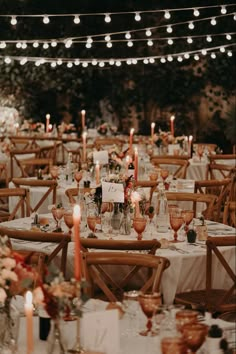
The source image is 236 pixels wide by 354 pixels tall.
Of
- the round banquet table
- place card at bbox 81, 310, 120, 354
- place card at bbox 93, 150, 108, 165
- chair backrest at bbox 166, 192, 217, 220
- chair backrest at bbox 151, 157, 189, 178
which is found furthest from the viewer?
chair backrest at bbox 151, 157, 189, 178

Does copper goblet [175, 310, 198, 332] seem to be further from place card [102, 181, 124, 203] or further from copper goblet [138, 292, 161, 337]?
place card [102, 181, 124, 203]

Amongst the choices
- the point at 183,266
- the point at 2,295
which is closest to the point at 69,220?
the point at 183,266

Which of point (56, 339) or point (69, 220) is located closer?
point (56, 339)

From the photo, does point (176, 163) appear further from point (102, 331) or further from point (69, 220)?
point (102, 331)

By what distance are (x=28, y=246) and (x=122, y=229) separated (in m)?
0.67

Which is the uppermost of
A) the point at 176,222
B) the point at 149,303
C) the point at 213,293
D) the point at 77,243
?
the point at 77,243

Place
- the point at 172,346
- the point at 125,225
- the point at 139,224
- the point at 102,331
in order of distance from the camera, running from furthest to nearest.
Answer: the point at 125,225
the point at 139,224
the point at 102,331
the point at 172,346

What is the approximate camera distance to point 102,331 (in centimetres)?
302

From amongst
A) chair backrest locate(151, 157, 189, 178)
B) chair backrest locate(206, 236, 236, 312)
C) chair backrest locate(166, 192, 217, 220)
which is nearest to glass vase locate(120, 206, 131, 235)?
chair backrest locate(206, 236, 236, 312)

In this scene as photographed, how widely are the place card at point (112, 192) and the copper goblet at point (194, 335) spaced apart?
230 centimetres

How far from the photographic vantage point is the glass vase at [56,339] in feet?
9.84

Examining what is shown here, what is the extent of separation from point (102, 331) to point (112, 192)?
7.63ft

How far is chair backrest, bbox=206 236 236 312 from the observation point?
469 centimetres

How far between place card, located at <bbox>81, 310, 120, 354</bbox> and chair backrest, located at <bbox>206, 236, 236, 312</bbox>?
5.57ft
